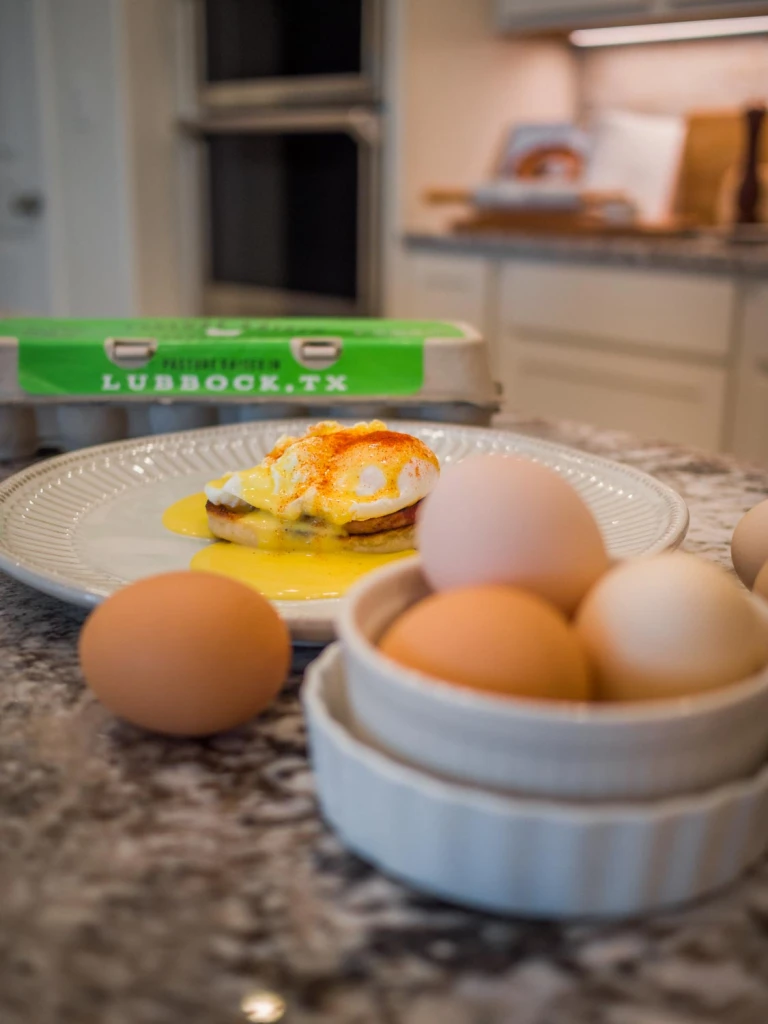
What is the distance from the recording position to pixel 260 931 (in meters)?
0.34

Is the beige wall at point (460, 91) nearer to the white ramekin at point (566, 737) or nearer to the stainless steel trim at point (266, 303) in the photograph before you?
the stainless steel trim at point (266, 303)

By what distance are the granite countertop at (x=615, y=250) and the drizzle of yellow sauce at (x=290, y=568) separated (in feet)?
5.10

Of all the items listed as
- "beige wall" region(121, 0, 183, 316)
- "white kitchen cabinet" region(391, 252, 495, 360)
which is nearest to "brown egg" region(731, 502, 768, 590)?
"white kitchen cabinet" region(391, 252, 495, 360)

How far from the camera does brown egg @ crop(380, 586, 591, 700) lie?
35 centimetres

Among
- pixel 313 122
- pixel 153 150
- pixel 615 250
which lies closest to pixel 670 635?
pixel 615 250

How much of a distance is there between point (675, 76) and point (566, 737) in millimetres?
2825

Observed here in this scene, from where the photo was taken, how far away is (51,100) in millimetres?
3428

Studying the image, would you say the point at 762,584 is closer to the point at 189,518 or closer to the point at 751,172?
the point at 189,518

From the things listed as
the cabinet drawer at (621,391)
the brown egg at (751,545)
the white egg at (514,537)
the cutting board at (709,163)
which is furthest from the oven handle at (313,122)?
the white egg at (514,537)

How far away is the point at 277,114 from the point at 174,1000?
2.75 metres

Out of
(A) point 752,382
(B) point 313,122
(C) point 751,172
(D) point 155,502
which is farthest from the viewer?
(B) point 313,122

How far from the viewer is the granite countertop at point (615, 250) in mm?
2010

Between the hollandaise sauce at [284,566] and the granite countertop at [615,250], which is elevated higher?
the granite countertop at [615,250]

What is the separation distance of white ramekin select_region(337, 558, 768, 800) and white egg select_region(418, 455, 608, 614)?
6cm
